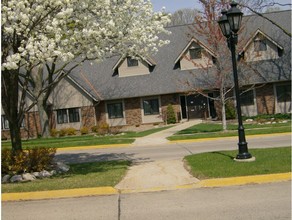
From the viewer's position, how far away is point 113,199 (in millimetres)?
7867

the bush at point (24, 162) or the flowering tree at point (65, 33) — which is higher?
the flowering tree at point (65, 33)

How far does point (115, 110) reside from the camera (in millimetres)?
33094

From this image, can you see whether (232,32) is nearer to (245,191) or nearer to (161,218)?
(245,191)

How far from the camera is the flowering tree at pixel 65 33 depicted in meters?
8.22

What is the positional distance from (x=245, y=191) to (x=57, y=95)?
1065 inches

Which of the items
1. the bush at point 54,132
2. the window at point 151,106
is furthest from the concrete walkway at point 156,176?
the window at point 151,106

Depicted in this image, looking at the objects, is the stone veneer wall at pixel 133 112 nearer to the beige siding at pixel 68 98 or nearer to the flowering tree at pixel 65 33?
the beige siding at pixel 68 98

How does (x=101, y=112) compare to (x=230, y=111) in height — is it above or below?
above

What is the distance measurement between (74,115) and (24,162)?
74.0ft

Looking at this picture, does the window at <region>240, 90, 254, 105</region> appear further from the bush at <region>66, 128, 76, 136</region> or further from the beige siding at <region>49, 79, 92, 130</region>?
the bush at <region>66, 128, 76, 136</region>

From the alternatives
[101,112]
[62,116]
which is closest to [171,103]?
[101,112]

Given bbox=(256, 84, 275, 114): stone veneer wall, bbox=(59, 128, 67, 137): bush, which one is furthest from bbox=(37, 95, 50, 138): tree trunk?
bbox=(256, 84, 275, 114): stone veneer wall

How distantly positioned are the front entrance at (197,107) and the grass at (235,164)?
778 inches

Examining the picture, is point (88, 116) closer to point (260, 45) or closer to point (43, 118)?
point (43, 118)
